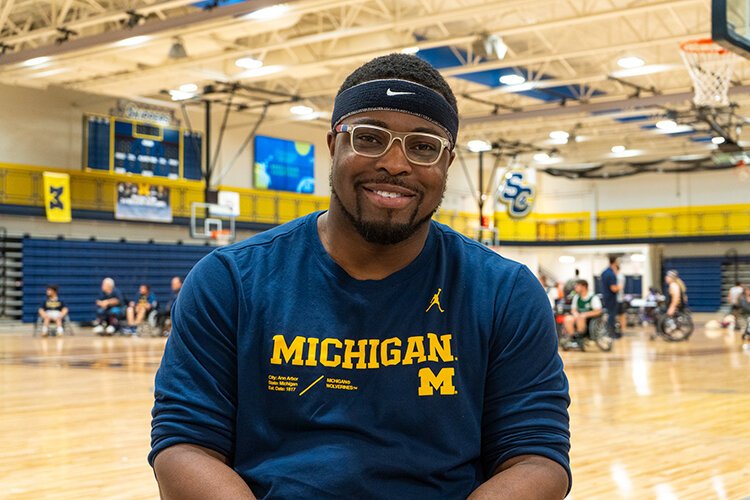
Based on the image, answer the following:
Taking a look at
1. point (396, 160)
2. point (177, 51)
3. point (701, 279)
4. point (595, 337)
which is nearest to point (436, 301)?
point (396, 160)

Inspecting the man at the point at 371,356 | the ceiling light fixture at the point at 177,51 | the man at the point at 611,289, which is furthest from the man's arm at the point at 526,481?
the ceiling light fixture at the point at 177,51

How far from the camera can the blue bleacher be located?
20.7 metres

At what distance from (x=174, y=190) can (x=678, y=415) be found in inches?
692

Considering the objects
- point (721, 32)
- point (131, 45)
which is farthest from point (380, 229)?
point (131, 45)

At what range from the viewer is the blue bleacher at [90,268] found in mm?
20656

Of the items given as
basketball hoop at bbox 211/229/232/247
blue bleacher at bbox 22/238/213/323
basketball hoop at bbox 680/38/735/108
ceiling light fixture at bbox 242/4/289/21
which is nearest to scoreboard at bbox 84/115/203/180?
blue bleacher at bbox 22/238/213/323

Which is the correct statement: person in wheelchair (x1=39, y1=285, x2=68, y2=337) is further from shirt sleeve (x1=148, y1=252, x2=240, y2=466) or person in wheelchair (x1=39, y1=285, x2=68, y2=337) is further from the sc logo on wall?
shirt sleeve (x1=148, y1=252, x2=240, y2=466)

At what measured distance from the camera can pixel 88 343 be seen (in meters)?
16.8

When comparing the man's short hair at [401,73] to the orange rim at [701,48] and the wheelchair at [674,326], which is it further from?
the wheelchair at [674,326]

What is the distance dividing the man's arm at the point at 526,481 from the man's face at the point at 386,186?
421mm

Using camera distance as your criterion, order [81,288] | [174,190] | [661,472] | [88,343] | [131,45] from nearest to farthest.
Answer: [661,472], [131,45], [88,343], [81,288], [174,190]

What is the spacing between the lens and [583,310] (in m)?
14.9

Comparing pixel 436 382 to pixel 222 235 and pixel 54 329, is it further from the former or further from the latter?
pixel 222 235

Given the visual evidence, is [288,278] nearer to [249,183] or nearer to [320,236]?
[320,236]
